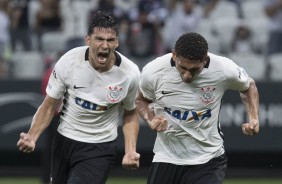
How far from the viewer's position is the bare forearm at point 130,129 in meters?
8.48

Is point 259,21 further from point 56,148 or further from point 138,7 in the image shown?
point 56,148

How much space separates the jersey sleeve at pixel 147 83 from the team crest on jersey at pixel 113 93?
0.22m

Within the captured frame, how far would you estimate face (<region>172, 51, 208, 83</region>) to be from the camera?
7.93 meters

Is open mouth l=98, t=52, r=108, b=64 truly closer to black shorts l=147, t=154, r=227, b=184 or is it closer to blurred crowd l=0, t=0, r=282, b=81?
black shorts l=147, t=154, r=227, b=184

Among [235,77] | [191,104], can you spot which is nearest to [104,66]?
[191,104]

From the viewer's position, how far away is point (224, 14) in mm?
17078

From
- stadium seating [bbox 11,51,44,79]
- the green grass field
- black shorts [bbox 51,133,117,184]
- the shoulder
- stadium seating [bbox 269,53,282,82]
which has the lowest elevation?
the green grass field

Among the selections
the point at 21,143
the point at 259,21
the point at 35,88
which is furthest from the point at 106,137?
the point at 259,21

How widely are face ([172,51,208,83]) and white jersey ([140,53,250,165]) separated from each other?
15 cm

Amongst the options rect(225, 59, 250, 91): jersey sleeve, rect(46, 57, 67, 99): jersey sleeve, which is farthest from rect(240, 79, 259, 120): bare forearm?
rect(46, 57, 67, 99): jersey sleeve

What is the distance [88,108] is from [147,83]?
61 cm

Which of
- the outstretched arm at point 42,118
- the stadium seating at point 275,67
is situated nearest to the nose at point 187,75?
the outstretched arm at point 42,118

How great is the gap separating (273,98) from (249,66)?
715 millimetres

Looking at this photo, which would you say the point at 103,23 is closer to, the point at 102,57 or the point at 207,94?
the point at 102,57
